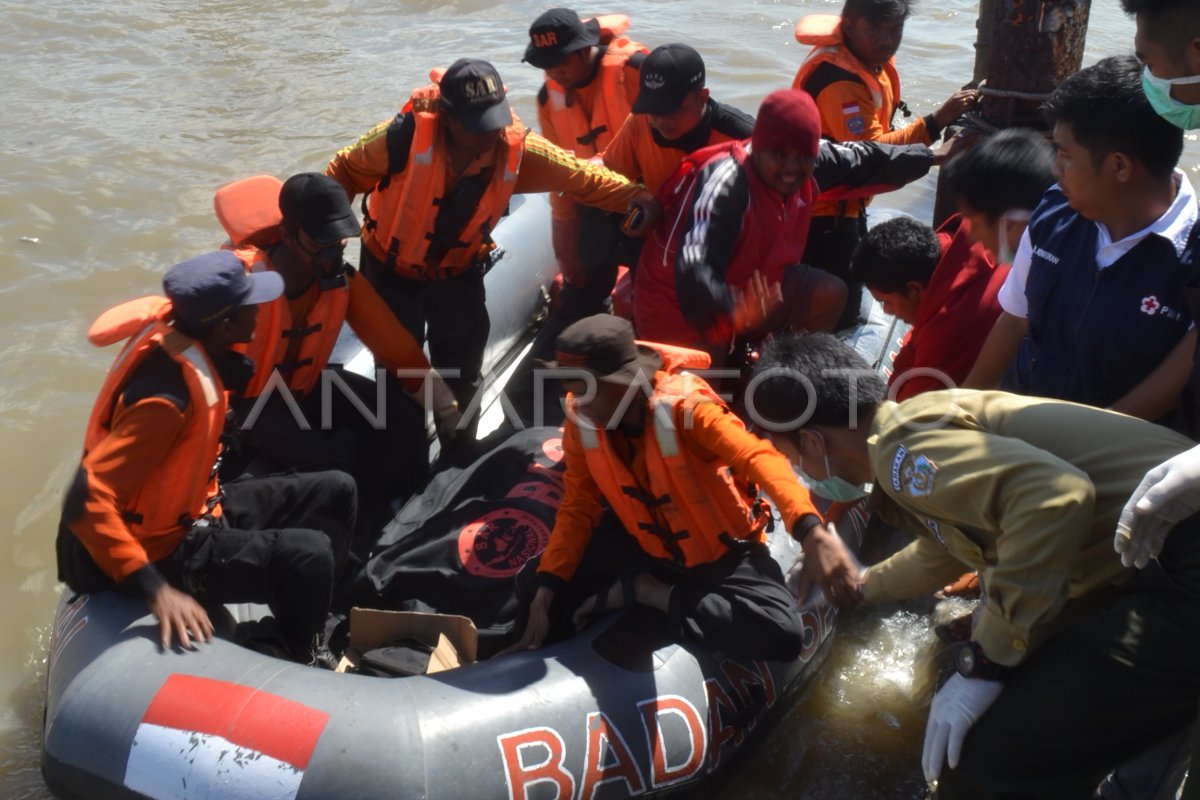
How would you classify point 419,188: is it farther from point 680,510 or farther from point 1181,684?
point 1181,684

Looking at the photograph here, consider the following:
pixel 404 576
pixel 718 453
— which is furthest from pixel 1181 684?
pixel 404 576

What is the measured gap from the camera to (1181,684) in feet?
6.90

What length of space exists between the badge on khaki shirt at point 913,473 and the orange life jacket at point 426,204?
7.09 ft

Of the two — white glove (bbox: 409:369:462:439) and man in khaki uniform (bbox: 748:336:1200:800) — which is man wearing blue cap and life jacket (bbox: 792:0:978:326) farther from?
man in khaki uniform (bbox: 748:336:1200:800)

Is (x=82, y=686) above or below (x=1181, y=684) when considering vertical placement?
below

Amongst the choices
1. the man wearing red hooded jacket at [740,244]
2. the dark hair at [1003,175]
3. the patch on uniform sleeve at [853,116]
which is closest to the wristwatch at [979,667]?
→ the dark hair at [1003,175]

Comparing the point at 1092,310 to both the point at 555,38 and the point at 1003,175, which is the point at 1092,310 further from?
the point at 555,38

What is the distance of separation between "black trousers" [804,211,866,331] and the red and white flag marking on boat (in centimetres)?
262

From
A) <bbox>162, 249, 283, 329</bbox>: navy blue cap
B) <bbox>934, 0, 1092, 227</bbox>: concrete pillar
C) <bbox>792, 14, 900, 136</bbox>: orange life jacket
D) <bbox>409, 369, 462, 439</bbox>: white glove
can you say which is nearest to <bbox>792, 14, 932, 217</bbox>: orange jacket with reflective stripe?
<bbox>792, 14, 900, 136</bbox>: orange life jacket

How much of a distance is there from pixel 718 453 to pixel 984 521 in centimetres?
85

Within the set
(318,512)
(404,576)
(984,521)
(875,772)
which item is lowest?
(875,772)

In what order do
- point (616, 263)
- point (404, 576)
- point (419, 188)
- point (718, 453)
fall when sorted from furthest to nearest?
point (616, 263)
point (419, 188)
point (404, 576)
point (718, 453)

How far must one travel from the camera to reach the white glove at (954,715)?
7.42 feet

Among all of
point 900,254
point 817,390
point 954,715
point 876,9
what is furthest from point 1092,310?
point 876,9
